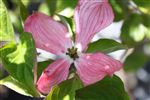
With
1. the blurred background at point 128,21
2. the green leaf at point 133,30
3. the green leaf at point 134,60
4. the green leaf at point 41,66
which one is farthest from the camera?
the green leaf at point 134,60

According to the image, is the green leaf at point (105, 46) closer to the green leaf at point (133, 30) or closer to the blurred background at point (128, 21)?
the blurred background at point (128, 21)

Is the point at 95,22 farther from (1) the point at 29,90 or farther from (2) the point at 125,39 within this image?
(2) the point at 125,39

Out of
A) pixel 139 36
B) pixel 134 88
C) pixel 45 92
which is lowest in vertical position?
pixel 134 88

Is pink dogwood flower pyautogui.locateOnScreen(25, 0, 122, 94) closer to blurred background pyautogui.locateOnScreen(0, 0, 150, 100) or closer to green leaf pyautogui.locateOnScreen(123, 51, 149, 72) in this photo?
blurred background pyautogui.locateOnScreen(0, 0, 150, 100)

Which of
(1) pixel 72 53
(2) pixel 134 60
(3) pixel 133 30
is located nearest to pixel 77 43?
(1) pixel 72 53

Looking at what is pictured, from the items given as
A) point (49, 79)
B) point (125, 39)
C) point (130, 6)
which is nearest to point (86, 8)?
point (49, 79)

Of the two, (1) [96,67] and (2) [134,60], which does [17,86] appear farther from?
(2) [134,60]

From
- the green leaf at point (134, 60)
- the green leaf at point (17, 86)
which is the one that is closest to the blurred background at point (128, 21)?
the green leaf at point (134, 60)
